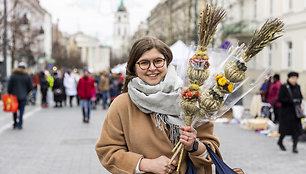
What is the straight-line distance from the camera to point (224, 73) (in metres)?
2.37

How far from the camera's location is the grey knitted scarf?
7.97 feet

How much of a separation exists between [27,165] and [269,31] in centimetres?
583

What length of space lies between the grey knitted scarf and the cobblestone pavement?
4.64m

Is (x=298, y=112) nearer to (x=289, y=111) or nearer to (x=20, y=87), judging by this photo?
(x=289, y=111)

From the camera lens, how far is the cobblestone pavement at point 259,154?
7.02m

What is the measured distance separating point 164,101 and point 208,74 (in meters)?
0.31

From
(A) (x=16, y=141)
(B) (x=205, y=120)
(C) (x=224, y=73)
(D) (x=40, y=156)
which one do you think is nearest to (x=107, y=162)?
(B) (x=205, y=120)

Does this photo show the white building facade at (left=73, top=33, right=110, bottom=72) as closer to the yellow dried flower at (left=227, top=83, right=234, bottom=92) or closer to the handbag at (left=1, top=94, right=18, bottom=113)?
the handbag at (left=1, top=94, right=18, bottom=113)

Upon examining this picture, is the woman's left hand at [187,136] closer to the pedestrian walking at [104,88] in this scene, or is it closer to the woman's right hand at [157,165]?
the woman's right hand at [157,165]

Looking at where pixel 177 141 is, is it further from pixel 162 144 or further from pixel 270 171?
pixel 270 171

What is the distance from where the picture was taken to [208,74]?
2.37 metres

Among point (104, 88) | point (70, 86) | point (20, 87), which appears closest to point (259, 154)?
point (20, 87)

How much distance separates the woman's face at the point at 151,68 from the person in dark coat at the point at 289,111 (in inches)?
267

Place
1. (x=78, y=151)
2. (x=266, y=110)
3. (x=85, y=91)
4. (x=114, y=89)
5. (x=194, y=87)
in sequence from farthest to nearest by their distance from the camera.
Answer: (x=114, y=89) < (x=266, y=110) < (x=85, y=91) < (x=78, y=151) < (x=194, y=87)
